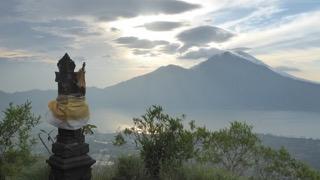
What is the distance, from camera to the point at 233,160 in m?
14.4

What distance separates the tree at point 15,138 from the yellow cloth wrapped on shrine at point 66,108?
1.57m

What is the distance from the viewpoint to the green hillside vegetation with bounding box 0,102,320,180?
9.41 m

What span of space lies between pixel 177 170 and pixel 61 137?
3.62 meters

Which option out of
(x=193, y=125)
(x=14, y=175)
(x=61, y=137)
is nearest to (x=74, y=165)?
(x=61, y=137)

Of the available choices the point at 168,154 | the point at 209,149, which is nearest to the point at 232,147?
the point at 209,149

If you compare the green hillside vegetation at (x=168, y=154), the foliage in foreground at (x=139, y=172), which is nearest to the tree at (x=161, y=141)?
the green hillside vegetation at (x=168, y=154)

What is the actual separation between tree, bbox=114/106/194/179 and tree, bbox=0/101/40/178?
3215 mm

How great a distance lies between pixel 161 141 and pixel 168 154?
1.39 feet

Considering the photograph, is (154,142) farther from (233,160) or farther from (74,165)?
(233,160)

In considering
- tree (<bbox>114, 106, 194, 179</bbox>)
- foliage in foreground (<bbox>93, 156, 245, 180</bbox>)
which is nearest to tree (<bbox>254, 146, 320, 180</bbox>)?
foliage in foreground (<bbox>93, 156, 245, 180</bbox>)

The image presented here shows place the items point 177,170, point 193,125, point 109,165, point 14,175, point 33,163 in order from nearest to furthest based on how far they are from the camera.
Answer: point 14,175 → point 33,163 → point 177,170 → point 109,165 → point 193,125

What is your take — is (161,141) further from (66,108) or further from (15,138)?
(15,138)

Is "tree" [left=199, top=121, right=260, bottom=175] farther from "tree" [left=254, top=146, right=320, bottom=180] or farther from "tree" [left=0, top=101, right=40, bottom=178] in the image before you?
"tree" [left=0, top=101, right=40, bottom=178]

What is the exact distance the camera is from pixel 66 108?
8281mm
